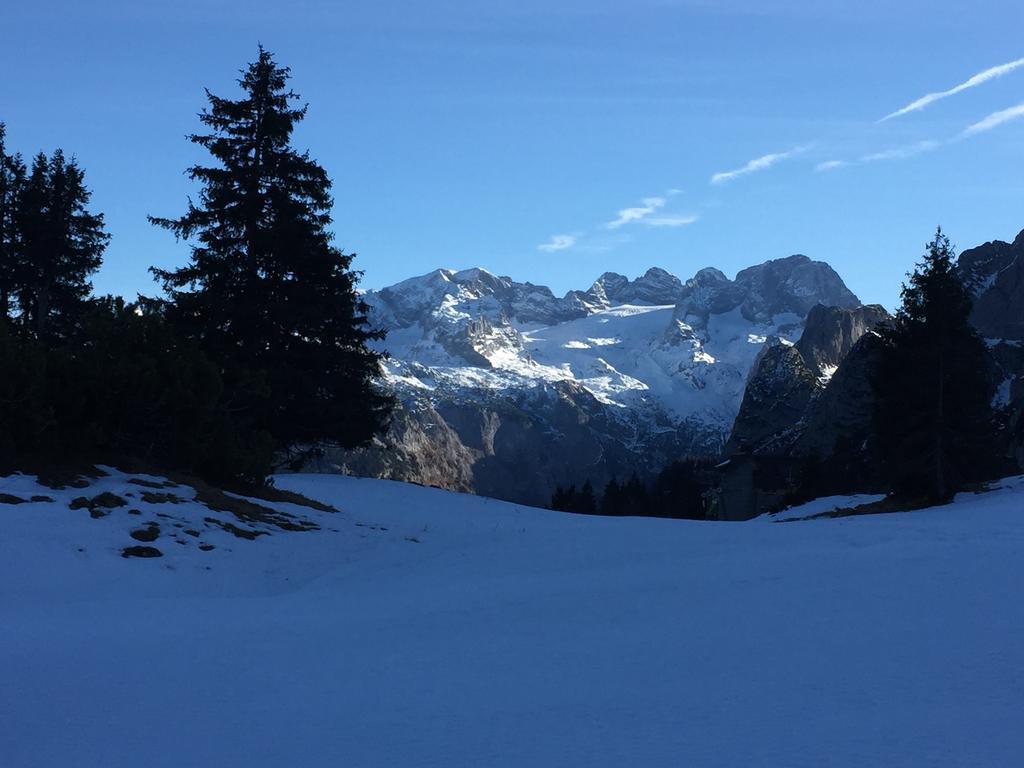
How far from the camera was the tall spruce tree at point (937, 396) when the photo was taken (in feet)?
81.3

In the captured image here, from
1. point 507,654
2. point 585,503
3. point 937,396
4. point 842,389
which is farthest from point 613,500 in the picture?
point 507,654

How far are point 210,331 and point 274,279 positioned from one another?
8.07 ft

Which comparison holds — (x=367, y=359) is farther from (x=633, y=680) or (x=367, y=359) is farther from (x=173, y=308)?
(x=633, y=680)

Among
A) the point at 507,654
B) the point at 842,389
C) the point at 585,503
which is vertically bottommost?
the point at 585,503

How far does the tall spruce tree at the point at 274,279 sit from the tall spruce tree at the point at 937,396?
16.1 m

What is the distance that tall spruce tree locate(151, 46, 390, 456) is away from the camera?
25859 mm

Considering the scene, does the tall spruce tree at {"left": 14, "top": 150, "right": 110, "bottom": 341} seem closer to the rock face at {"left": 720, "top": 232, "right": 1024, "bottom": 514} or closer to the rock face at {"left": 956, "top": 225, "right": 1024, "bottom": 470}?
the rock face at {"left": 720, "top": 232, "right": 1024, "bottom": 514}

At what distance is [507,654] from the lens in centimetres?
693

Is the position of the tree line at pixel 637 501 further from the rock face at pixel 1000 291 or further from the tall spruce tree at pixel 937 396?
the tall spruce tree at pixel 937 396

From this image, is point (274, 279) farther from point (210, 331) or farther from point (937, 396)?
point (937, 396)

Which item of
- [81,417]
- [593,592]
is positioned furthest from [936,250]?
[81,417]

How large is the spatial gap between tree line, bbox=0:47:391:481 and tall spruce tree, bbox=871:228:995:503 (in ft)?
52.8

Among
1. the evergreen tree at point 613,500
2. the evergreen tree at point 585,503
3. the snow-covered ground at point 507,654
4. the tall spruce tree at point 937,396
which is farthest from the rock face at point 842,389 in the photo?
the snow-covered ground at point 507,654

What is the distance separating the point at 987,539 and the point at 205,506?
11473mm
